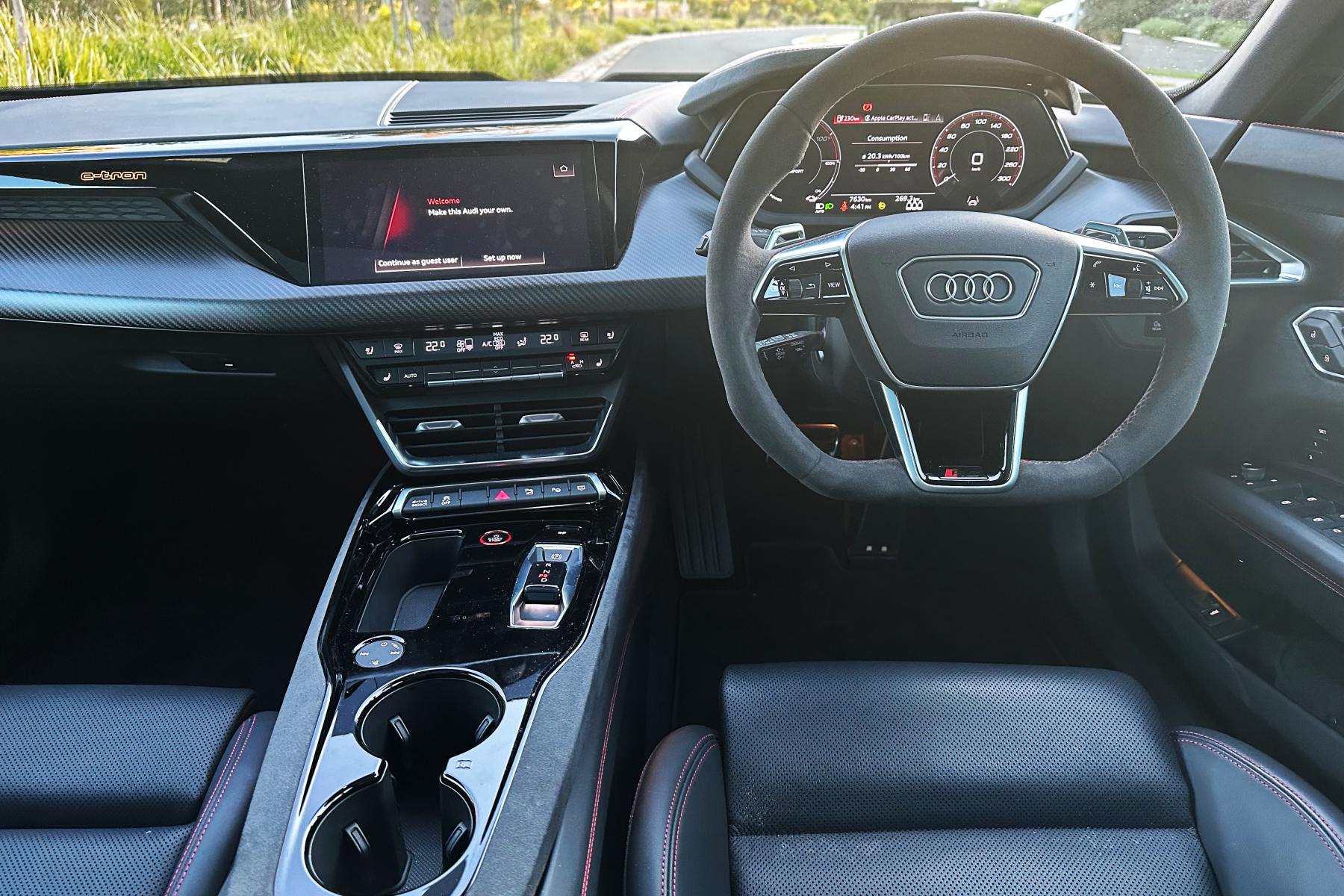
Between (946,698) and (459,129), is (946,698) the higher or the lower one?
the lower one

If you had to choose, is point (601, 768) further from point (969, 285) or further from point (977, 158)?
point (977, 158)

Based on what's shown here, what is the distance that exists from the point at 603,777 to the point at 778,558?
137 cm

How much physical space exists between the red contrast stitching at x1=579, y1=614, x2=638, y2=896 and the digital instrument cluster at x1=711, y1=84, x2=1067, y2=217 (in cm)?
92

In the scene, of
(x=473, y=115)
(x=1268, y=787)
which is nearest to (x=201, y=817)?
(x=473, y=115)

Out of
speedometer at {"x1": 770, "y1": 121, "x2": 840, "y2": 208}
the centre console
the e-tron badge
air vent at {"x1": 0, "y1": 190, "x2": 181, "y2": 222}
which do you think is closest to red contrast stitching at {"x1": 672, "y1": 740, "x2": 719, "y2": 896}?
the centre console

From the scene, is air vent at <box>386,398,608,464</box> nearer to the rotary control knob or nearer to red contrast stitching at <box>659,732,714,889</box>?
the rotary control knob

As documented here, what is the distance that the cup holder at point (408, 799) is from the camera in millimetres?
1159

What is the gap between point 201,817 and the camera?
1318 mm

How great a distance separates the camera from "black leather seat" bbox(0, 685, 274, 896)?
48.7 inches

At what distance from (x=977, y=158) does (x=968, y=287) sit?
0.69 metres

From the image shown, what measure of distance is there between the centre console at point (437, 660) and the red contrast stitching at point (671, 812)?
21 cm

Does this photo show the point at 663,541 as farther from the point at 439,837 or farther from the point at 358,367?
the point at 439,837

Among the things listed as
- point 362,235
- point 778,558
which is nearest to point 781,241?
point 362,235

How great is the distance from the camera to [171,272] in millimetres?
1771
